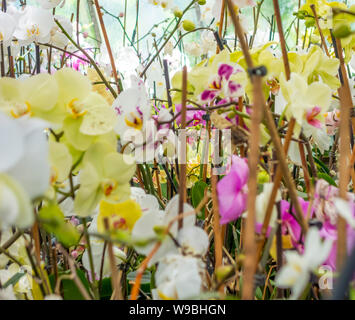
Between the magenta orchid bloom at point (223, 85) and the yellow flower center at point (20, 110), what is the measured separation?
0.15m

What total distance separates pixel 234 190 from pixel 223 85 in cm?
11

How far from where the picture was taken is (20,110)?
0.25 metres

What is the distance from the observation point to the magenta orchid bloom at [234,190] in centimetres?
25

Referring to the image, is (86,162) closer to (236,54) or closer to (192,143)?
(236,54)

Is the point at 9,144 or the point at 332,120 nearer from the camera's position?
the point at 9,144

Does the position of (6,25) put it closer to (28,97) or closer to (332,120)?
(28,97)

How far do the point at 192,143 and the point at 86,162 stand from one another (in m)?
0.52

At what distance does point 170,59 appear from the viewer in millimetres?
1539

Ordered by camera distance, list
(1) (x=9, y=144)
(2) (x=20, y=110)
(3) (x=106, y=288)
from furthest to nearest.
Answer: (3) (x=106, y=288) → (2) (x=20, y=110) → (1) (x=9, y=144)

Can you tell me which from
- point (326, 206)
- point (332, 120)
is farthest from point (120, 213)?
point (332, 120)

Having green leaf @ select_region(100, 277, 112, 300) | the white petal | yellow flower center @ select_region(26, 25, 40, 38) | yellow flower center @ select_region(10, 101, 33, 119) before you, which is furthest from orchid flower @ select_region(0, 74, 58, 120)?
yellow flower center @ select_region(26, 25, 40, 38)

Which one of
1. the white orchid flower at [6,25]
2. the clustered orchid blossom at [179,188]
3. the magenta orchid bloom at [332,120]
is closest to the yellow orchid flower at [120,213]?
the clustered orchid blossom at [179,188]

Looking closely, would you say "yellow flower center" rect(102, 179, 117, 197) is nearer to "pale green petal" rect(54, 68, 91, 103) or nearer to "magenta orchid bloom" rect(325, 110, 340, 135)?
"pale green petal" rect(54, 68, 91, 103)
